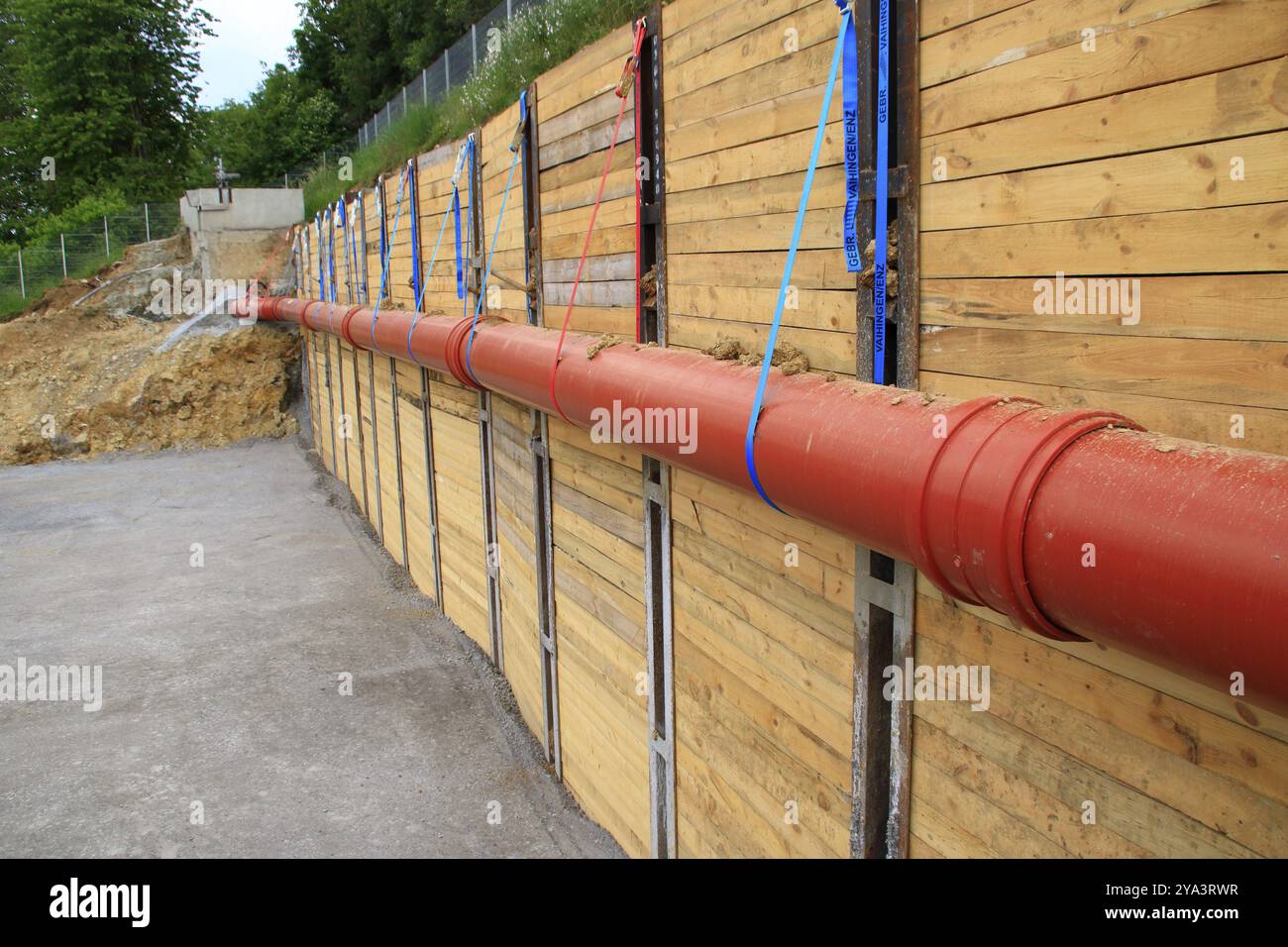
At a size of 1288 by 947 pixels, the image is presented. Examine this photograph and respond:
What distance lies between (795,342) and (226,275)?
28346 millimetres

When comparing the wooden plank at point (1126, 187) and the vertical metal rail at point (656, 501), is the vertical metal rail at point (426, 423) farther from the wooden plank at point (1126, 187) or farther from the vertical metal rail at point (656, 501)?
the wooden plank at point (1126, 187)

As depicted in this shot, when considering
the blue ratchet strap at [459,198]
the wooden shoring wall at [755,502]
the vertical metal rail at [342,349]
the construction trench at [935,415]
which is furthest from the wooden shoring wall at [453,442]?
the vertical metal rail at [342,349]

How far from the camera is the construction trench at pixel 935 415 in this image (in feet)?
6.94

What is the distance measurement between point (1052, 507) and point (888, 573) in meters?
1.46

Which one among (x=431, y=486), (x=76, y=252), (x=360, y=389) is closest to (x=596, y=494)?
(x=431, y=486)

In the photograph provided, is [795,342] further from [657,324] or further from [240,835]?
[240,835]

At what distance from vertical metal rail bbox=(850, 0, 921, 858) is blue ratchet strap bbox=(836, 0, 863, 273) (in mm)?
31

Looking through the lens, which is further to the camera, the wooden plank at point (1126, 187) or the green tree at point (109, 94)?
the green tree at point (109, 94)

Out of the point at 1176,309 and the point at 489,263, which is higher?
the point at 489,263

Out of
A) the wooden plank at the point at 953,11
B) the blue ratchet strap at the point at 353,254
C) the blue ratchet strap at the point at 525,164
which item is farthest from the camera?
the blue ratchet strap at the point at 353,254

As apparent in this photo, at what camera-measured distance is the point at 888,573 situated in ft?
11.4

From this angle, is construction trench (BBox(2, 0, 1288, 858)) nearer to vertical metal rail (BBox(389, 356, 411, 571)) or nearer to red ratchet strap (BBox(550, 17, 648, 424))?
red ratchet strap (BBox(550, 17, 648, 424))

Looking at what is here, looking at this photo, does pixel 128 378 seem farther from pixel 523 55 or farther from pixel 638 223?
pixel 638 223

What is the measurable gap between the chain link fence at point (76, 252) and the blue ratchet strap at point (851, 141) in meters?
32.1
